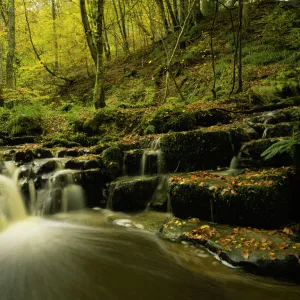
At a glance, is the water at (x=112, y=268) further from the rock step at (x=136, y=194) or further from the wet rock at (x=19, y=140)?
the wet rock at (x=19, y=140)

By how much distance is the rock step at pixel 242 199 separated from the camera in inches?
171

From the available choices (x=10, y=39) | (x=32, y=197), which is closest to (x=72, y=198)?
(x=32, y=197)

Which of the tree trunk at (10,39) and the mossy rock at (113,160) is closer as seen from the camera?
the mossy rock at (113,160)

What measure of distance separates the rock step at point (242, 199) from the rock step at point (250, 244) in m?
0.19

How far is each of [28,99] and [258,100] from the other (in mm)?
10921

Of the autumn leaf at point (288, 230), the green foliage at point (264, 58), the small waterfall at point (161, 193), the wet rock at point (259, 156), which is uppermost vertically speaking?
the green foliage at point (264, 58)

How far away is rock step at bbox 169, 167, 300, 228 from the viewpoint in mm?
4344

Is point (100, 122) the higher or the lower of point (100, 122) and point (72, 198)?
the higher

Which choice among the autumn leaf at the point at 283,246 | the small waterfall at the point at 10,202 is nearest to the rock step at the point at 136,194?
the small waterfall at the point at 10,202

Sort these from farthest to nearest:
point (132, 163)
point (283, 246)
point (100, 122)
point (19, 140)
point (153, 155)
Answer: point (19, 140) → point (100, 122) → point (132, 163) → point (153, 155) → point (283, 246)

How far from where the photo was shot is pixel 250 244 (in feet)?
12.8

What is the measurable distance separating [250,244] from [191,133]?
373cm

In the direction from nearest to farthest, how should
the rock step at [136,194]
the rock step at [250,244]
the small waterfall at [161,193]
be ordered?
the rock step at [250,244] < the small waterfall at [161,193] < the rock step at [136,194]

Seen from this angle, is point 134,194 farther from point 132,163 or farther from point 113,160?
point 113,160
